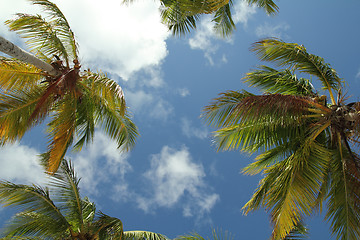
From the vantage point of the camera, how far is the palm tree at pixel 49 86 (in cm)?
897

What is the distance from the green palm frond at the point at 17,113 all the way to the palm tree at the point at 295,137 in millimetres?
4959

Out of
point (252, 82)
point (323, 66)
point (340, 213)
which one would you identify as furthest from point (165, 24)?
point (340, 213)

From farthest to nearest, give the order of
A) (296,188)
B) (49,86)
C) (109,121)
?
(109,121) < (49,86) < (296,188)

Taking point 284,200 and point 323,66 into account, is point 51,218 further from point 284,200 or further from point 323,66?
point 323,66

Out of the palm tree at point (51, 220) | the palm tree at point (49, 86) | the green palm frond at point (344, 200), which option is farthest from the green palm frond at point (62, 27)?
the green palm frond at point (344, 200)

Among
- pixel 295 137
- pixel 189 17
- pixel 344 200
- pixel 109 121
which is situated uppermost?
pixel 189 17

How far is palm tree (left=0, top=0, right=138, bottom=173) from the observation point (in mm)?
8970

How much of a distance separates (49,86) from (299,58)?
22.6ft

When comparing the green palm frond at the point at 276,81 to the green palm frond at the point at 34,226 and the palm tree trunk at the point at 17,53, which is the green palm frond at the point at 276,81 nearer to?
the palm tree trunk at the point at 17,53

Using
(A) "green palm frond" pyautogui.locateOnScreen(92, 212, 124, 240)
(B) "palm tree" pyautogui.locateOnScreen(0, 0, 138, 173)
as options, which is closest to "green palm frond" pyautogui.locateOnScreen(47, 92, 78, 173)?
(B) "palm tree" pyautogui.locateOnScreen(0, 0, 138, 173)

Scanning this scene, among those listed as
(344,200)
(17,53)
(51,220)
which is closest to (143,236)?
(51,220)

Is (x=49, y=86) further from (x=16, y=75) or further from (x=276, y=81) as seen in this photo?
(x=276, y=81)

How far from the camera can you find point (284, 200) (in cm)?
754

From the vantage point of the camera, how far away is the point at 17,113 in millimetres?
9305
